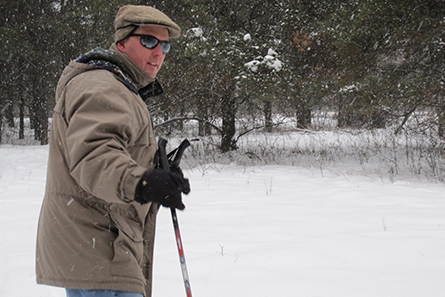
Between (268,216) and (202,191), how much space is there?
1947 mm

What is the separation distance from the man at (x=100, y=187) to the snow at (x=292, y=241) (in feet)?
5.66

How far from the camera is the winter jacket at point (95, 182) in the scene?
50.7 inches

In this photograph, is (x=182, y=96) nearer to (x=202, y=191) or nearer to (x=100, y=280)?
(x=202, y=191)

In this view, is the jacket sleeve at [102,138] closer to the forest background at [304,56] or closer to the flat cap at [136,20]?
the flat cap at [136,20]

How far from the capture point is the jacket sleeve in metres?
1.27

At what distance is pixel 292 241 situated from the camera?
13.3ft

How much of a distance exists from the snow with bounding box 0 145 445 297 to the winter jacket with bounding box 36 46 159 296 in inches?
68.4

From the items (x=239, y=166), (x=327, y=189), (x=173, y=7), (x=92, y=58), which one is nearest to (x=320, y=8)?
(x=173, y=7)

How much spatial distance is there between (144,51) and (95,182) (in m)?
0.78

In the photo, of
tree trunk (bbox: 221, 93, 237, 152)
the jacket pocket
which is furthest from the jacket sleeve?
tree trunk (bbox: 221, 93, 237, 152)

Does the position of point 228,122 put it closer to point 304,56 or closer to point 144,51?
point 304,56

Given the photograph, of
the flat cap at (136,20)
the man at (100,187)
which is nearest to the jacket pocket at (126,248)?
the man at (100,187)

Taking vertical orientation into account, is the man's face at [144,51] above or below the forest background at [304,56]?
below

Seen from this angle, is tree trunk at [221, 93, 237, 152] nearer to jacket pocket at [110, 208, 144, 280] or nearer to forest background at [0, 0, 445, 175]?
forest background at [0, 0, 445, 175]
